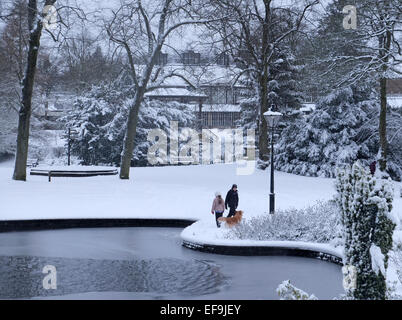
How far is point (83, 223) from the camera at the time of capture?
826 inches

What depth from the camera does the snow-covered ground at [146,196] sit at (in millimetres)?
22188

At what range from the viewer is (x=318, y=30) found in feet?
108

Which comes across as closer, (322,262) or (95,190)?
(322,262)

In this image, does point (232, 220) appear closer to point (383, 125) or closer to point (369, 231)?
point (369, 231)

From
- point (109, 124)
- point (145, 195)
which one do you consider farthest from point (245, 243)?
point (109, 124)

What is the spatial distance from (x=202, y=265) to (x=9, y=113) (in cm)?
4137

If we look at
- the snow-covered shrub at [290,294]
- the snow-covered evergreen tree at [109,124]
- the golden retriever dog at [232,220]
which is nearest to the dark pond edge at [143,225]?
the golden retriever dog at [232,220]

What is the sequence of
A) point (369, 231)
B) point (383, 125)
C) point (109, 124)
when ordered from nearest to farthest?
point (369, 231) < point (383, 125) < point (109, 124)

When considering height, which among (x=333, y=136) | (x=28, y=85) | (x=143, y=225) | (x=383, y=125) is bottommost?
(x=143, y=225)

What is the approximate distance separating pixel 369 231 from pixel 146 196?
1779 cm

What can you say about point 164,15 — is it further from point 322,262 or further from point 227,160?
point 227,160

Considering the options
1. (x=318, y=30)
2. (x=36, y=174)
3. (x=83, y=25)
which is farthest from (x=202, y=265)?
(x=318, y=30)

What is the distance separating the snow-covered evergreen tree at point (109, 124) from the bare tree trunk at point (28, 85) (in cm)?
1609

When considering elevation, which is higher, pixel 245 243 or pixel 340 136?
pixel 340 136
